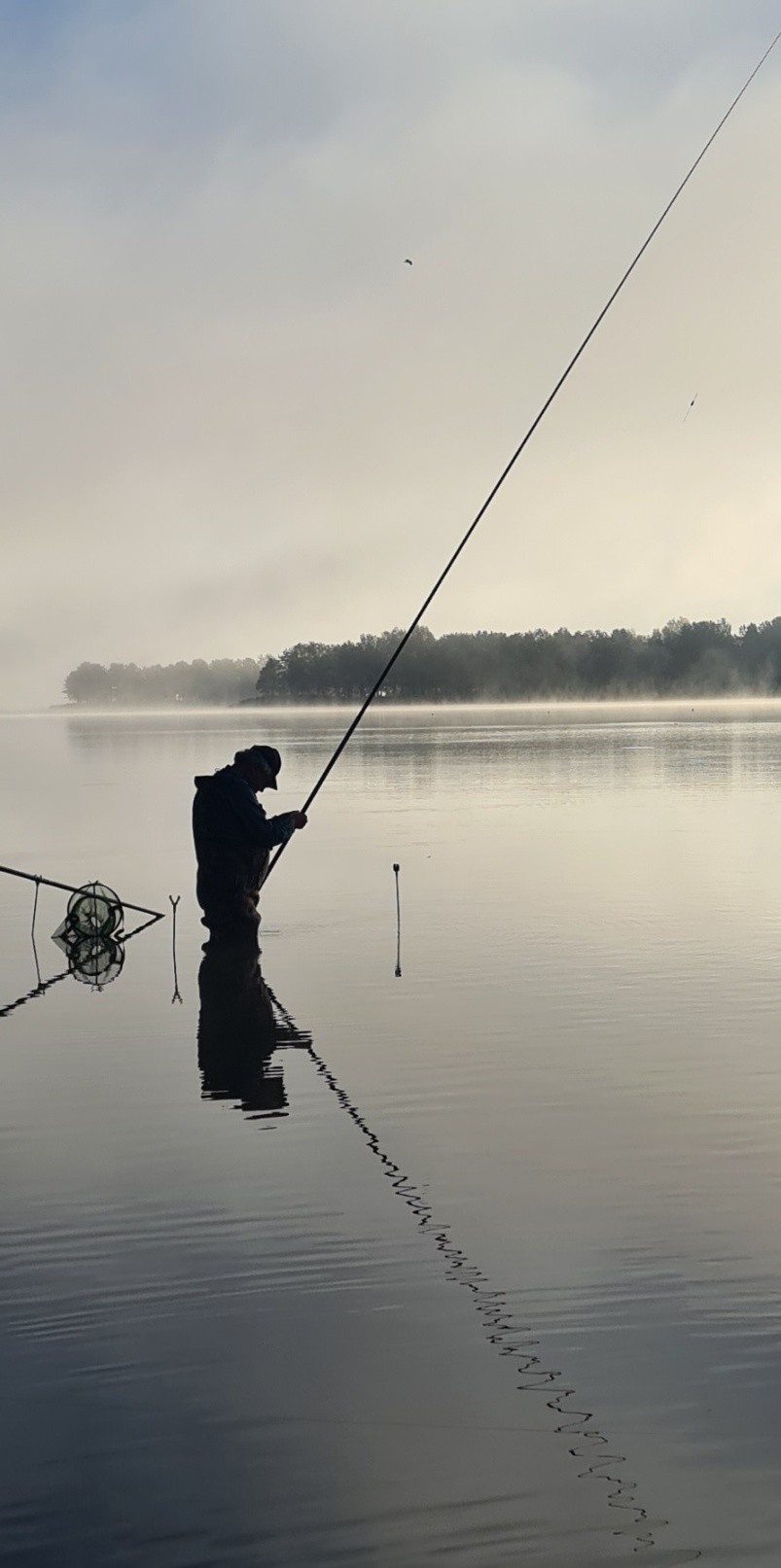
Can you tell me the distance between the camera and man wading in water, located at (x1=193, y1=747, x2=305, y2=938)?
17984 mm

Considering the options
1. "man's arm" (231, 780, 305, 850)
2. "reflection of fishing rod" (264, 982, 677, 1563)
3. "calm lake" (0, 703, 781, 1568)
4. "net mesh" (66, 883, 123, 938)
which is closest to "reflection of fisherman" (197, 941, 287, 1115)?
"calm lake" (0, 703, 781, 1568)

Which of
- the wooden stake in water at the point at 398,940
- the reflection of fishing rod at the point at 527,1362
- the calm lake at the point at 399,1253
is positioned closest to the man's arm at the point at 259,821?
the calm lake at the point at 399,1253

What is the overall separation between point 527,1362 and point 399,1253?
1509 mm

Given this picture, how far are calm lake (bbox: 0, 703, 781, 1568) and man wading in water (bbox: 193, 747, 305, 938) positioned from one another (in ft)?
3.16

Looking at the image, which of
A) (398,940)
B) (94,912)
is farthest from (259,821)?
(94,912)

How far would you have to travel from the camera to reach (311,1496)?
228 inches

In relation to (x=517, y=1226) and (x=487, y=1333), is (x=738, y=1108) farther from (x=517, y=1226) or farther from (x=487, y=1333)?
(x=487, y=1333)

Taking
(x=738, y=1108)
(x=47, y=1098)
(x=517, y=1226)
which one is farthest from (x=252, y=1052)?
(x=517, y=1226)

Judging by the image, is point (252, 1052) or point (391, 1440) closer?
point (391, 1440)

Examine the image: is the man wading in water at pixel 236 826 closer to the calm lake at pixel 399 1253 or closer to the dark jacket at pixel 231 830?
the dark jacket at pixel 231 830

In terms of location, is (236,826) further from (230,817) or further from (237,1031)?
(237,1031)

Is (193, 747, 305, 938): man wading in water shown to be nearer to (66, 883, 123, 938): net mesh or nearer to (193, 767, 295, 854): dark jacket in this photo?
(193, 767, 295, 854): dark jacket

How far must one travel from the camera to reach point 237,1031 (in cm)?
1482

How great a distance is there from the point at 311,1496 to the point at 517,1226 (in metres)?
3.00
